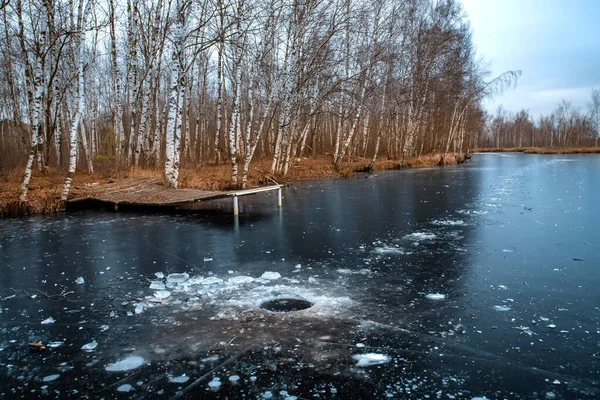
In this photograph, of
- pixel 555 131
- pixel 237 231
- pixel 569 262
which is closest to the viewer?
pixel 569 262

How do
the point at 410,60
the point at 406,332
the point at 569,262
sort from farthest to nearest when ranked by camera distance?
the point at 410,60 < the point at 569,262 < the point at 406,332

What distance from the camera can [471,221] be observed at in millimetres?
10672

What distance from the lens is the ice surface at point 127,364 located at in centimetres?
A: 371

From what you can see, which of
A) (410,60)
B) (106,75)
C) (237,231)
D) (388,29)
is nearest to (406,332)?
(237,231)

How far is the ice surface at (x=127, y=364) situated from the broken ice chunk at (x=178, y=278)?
2285 millimetres

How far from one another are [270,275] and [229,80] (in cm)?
2565

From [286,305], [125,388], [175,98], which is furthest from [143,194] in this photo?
[125,388]

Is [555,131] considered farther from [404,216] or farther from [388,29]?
[404,216]

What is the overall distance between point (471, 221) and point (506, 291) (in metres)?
5.41

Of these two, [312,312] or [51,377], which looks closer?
[51,377]

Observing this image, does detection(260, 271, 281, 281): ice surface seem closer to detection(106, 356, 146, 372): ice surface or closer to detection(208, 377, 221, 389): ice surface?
detection(106, 356, 146, 372): ice surface

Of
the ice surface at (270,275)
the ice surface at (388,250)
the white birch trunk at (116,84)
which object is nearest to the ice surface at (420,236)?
the ice surface at (388,250)

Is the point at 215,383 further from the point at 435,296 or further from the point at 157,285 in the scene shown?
the point at 435,296

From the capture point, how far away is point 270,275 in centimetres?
636
